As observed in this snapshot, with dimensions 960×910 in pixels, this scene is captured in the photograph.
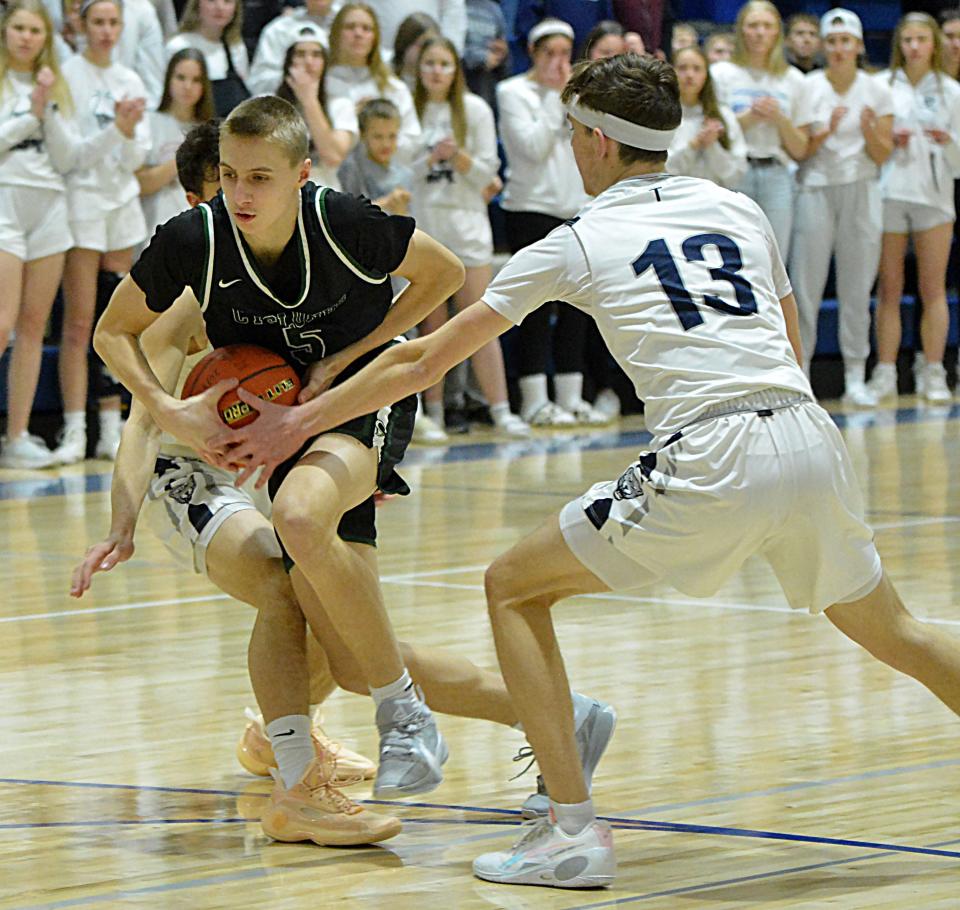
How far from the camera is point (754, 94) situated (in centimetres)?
1249

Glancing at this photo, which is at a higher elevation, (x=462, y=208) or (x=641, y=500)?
(x=641, y=500)

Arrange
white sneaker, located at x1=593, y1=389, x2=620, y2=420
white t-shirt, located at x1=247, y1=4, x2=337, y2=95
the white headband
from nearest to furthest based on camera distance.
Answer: the white headband → white t-shirt, located at x1=247, y1=4, x2=337, y2=95 → white sneaker, located at x1=593, y1=389, x2=620, y2=420

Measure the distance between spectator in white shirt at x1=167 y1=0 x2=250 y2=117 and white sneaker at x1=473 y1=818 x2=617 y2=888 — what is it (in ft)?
25.1

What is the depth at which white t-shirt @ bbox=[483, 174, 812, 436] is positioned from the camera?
3633 millimetres

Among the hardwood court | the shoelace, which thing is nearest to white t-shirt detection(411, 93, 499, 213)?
the hardwood court

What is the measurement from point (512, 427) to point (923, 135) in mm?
3582

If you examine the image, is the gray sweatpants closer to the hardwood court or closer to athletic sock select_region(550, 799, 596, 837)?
the hardwood court

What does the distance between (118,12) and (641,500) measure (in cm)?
748

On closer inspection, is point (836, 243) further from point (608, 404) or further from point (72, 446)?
point (72, 446)

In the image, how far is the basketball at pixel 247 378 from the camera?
A: 4027mm

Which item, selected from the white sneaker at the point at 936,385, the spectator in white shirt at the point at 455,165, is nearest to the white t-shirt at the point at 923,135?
the white sneaker at the point at 936,385

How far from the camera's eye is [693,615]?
639cm

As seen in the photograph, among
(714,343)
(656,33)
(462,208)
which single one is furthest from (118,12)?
(714,343)

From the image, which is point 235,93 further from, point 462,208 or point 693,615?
point 693,615
